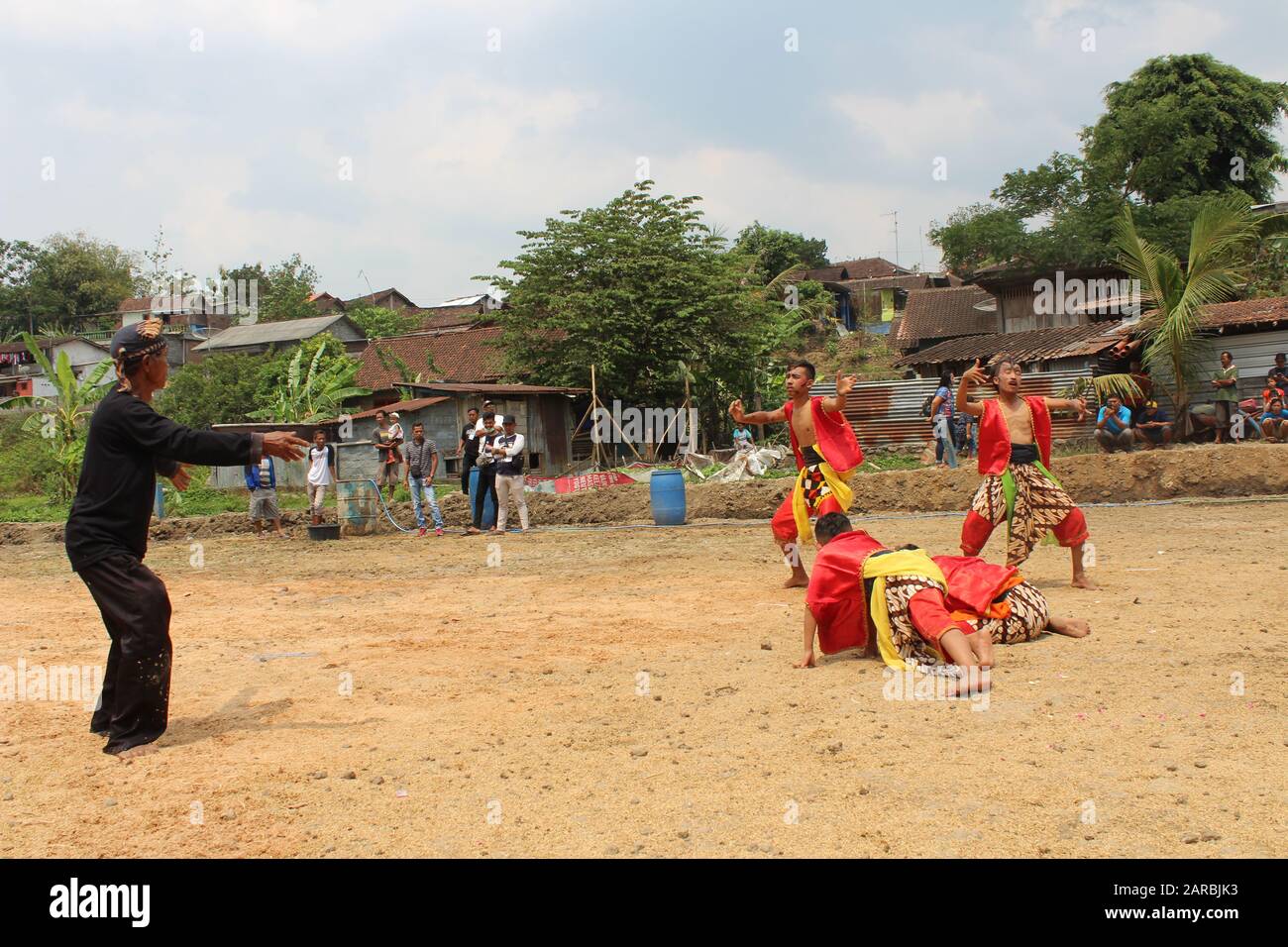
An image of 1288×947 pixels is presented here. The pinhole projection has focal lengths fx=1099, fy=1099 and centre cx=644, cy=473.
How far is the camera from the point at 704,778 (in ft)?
15.3

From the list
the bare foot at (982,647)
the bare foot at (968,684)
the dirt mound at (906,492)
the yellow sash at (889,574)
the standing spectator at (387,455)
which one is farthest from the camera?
the standing spectator at (387,455)

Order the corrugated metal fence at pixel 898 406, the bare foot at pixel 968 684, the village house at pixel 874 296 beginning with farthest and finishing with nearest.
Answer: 1. the village house at pixel 874 296
2. the corrugated metal fence at pixel 898 406
3. the bare foot at pixel 968 684

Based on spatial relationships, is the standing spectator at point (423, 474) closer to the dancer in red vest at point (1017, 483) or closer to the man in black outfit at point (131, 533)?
the dancer in red vest at point (1017, 483)

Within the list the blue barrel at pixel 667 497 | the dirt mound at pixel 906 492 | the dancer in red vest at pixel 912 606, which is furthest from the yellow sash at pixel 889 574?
the dirt mound at pixel 906 492

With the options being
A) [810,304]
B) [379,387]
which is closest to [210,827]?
[379,387]

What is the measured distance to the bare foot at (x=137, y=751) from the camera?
17.4 ft

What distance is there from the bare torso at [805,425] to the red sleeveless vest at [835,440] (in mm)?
59

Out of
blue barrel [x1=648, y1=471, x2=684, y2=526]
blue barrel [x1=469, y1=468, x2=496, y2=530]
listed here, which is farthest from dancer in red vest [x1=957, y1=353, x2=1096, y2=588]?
blue barrel [x1=469, y1=468, x2=496, y2=530]

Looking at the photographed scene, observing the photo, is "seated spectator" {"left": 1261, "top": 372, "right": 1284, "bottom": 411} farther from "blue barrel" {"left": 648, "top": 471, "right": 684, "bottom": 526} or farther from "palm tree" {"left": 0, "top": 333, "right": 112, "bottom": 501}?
"palm tree" {"left": 0, "top": 333, "right": 112, "bottom": 501}

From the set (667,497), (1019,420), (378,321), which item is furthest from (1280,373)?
(378,321)

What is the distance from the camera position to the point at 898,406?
2673 cm

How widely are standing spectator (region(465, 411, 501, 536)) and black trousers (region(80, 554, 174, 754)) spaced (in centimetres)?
1133

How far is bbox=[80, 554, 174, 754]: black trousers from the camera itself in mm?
5336

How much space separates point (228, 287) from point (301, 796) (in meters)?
59.3
